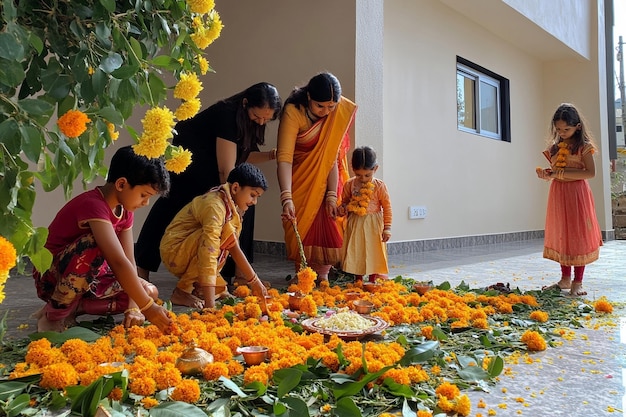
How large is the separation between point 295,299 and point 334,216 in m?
1.07

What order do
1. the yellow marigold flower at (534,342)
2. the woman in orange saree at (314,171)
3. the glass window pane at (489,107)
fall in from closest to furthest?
the yellow marigold flower at (534,342) → the woman in orange saree at (314,171) → the glass window pane at (489,107)

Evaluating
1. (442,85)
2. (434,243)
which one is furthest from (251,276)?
(442,85)

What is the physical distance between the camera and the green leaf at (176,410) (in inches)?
41.6

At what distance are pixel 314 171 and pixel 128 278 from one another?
1.74 m

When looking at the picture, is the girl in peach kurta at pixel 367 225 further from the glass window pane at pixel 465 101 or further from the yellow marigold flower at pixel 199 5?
the glass window pane at pixel 465 101

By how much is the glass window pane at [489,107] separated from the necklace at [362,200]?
4253 mm

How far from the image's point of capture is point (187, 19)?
1247 mm

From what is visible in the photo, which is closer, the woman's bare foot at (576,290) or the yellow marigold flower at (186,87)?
the yellow marigold flower at (186,87)

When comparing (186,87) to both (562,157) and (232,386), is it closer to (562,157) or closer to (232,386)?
(232,386)

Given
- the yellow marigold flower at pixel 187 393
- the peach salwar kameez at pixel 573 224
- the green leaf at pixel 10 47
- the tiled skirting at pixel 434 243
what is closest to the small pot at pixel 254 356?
the yellow marigold flower at pixel 187 393

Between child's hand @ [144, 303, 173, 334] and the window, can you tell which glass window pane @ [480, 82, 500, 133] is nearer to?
the window

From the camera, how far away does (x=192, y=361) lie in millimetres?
1361

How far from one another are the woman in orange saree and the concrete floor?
305 mm

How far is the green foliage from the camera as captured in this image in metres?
0.91
